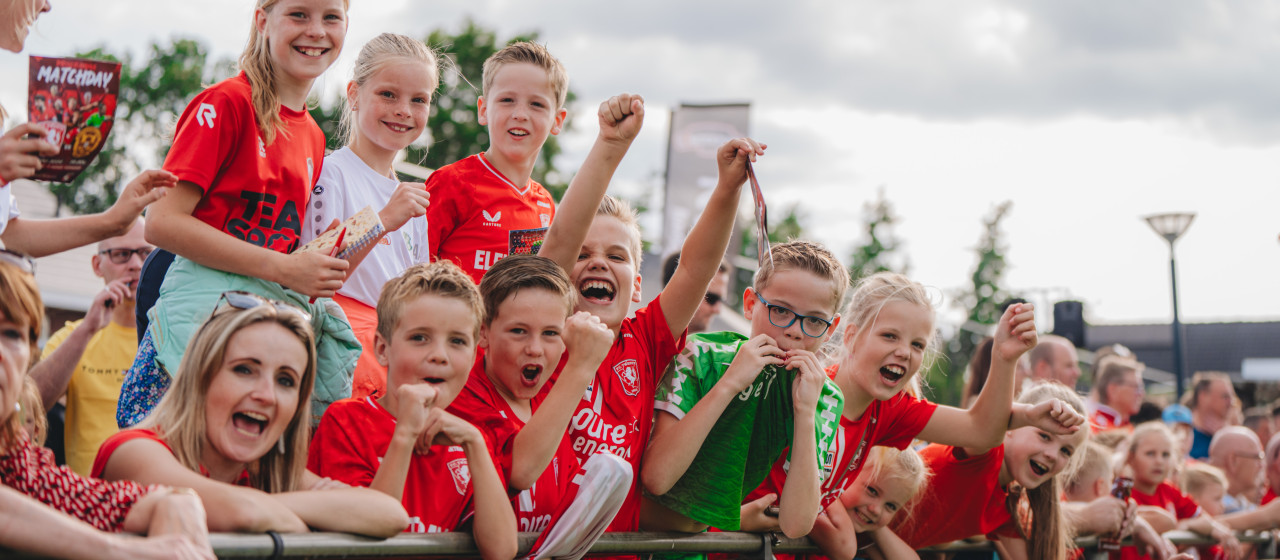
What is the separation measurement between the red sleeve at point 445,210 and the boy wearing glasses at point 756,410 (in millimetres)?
904

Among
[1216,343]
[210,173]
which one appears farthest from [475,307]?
[1216,343]

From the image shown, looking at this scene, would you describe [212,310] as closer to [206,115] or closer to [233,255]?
[233,255]

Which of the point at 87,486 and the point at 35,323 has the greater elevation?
the point at 35,323

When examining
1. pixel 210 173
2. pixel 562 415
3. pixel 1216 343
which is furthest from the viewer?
pixel 1216 343

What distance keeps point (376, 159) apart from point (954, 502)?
254cm

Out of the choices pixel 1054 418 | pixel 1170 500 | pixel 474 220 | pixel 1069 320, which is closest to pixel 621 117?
pixel 474 220

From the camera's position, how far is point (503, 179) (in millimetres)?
3541

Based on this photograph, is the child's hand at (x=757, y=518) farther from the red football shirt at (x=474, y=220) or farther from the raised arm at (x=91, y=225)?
the raised arm at (x=91, y=225)

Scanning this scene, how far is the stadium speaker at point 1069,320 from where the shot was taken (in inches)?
475

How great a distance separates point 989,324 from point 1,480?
125 ft

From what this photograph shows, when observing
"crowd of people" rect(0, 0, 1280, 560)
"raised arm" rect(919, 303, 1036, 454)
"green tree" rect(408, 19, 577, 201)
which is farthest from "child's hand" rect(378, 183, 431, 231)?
"green tree" rect(408, 19, 577, 201)

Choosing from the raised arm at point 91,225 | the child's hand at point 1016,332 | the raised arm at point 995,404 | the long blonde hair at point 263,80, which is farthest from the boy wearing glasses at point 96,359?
the child's hand at point 1016,332

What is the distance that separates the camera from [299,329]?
7.60 ft

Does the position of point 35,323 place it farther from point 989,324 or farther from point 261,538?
point 989,324
